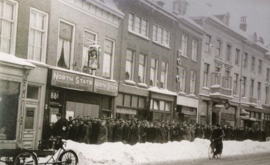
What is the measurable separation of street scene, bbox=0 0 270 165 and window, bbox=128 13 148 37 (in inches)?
1.5

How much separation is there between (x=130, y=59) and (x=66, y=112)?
438 cm

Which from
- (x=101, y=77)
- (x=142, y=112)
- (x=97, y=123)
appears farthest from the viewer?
(x=142, y=112)

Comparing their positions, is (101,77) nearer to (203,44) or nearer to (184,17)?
(184,17)

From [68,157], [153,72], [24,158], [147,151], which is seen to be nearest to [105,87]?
[147,151]

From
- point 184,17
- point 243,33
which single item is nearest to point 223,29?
point 243,33

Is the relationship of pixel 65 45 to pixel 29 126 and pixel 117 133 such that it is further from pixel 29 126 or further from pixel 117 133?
pixel 117 133

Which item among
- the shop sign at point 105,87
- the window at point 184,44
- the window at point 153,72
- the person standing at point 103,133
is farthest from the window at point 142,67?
the person standing at point 103,133

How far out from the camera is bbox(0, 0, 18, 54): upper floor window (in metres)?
9.97

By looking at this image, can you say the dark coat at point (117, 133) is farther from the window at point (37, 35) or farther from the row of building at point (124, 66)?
the window at point (37, 35)

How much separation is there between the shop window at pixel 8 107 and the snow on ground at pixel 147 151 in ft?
4.70

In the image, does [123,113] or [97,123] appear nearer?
[97,123]

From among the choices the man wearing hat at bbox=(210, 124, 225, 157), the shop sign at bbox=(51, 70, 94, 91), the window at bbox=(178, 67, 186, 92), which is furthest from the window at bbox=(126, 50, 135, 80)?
the man wearing hat at bbox=(210, 124, 225, 157)

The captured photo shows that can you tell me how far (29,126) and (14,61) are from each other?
80.5 inches

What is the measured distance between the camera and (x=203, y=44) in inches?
836
